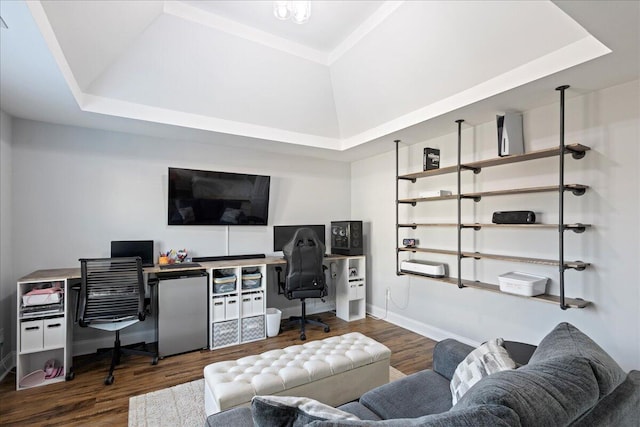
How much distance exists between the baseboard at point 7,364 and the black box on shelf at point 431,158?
4437mm

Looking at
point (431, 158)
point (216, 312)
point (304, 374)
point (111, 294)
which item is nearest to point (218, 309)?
point (216, 312)

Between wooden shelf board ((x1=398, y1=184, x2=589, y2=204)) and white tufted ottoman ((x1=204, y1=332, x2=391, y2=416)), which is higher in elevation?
wooden shelf board ((x1=398, y1=184, x2=589, y2=204))

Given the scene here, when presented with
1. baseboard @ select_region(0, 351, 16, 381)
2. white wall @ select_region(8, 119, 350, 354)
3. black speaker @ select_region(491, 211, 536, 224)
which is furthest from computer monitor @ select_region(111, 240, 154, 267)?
black speaker @ select_region(491, 211, 536, 224)

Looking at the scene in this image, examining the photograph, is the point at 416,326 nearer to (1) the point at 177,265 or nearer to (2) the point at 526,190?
(2) the point at 526,190

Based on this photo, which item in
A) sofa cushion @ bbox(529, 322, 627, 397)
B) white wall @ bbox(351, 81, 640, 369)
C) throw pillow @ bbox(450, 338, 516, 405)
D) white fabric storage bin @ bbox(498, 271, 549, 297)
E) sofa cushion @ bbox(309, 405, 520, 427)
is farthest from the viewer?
white fabric storage bin @ bbox(498, 271, 549, 297)

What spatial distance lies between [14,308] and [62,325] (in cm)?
77

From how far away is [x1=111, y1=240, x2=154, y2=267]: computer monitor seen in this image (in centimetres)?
330

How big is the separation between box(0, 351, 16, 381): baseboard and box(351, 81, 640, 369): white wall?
408cm

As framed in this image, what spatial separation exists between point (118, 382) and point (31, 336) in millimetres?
800

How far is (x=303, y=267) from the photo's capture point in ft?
11.9

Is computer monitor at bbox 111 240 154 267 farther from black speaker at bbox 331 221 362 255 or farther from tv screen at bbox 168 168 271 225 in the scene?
black speaker at bbox 331 221 362 255

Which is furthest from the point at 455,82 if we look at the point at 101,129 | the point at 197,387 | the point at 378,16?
the point at 101,129

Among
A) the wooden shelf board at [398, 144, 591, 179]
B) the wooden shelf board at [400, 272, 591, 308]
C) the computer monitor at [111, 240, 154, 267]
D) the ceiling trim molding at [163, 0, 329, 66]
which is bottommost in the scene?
the wooden shelf board at [400, 272, 591, 308]

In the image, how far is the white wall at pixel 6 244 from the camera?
9.02ft
